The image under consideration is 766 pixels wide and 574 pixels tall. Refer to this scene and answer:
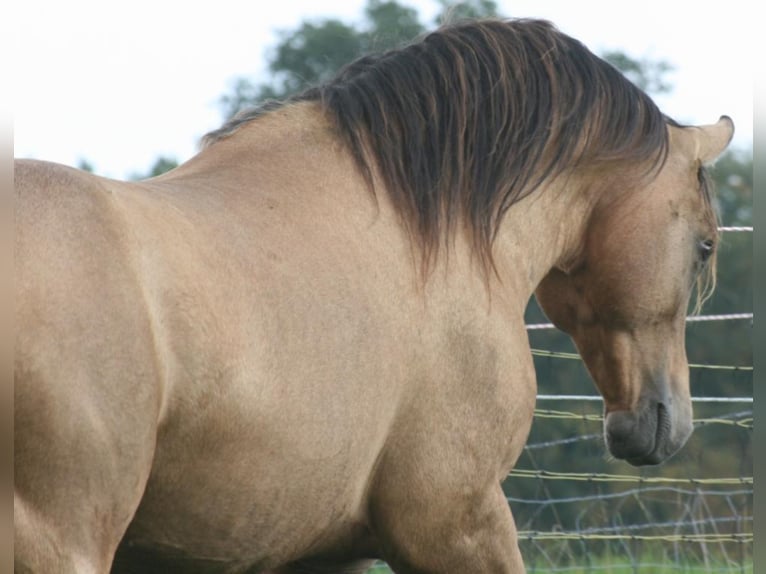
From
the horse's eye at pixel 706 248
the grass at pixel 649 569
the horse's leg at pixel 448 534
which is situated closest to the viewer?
the horse's leg at pixel 448 534

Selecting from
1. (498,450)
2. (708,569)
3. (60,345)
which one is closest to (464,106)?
(498,450)

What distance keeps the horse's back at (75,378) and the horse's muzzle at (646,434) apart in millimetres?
1910

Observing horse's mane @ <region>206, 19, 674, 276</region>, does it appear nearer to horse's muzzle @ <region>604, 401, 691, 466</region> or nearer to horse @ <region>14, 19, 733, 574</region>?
horse @ <region>14, 19, 733, 574</region>

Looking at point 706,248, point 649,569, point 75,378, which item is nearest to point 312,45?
point 649,569

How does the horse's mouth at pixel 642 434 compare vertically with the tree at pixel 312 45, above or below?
above

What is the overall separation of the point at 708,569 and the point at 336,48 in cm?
1991

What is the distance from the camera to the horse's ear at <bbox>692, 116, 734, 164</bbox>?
3820mm

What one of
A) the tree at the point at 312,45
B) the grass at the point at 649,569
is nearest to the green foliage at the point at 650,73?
the tree at the point at 312,45

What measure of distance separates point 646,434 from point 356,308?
134 centimetres

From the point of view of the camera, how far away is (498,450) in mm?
3023

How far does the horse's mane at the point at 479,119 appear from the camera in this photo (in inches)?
121

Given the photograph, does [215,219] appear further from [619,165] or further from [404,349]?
[619,165]

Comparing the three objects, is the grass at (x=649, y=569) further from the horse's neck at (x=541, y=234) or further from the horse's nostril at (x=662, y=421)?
the horse's neck at (x=541, y=234)

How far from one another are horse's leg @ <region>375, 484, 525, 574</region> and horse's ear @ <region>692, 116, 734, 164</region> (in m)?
1.40
